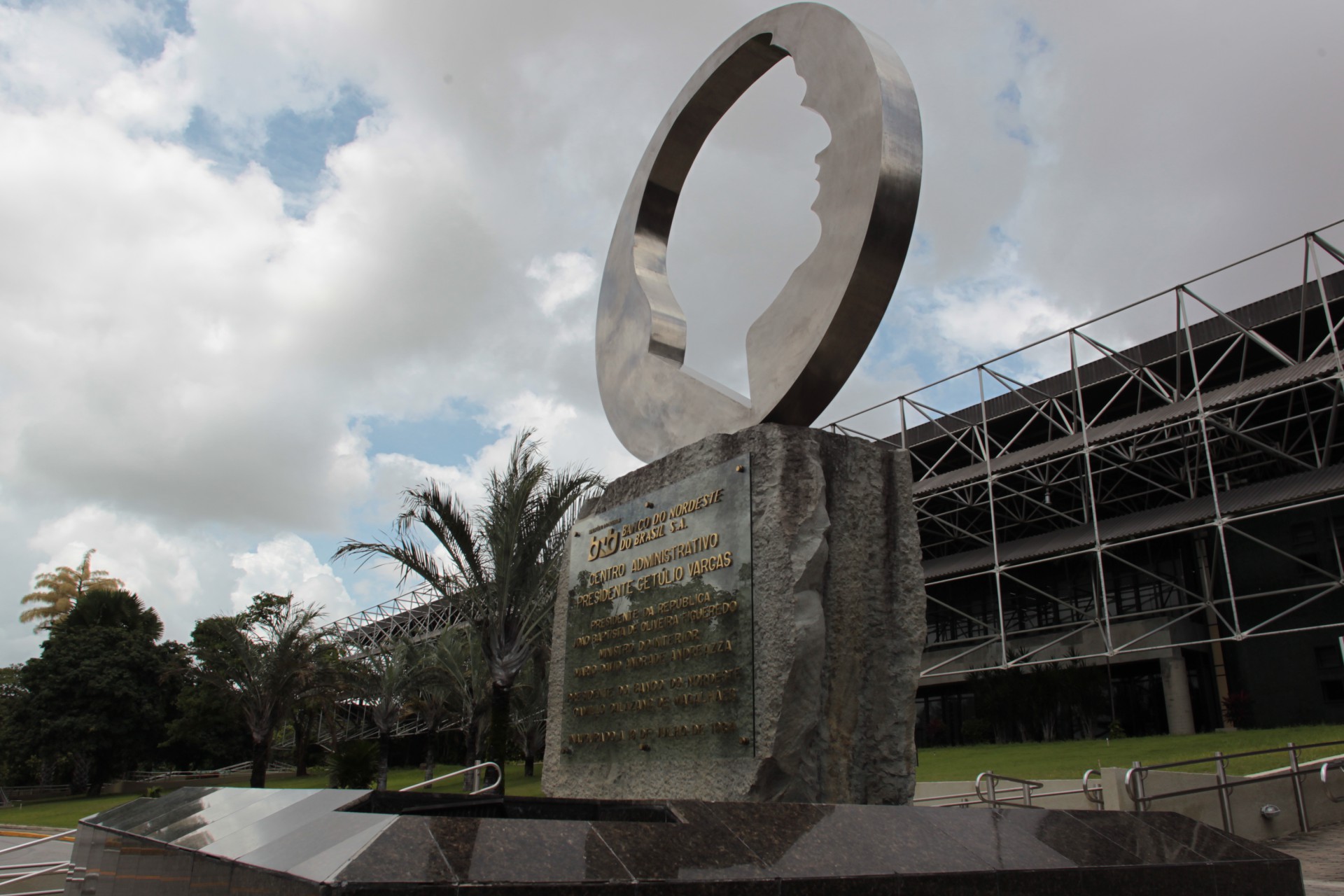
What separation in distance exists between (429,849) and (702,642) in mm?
2399

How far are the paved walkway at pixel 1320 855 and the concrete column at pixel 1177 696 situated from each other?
13.5m

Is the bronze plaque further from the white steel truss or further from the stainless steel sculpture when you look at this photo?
the white steel truss

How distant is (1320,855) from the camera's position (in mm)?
7480

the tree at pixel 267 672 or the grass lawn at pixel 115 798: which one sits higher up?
the tree at pixel 267 672

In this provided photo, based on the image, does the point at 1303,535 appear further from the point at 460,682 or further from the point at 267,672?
the point at 267,672

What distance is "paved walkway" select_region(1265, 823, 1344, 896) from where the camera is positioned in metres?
5.84

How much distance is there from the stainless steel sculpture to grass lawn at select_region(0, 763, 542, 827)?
13.5 m

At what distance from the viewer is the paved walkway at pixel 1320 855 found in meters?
5.84

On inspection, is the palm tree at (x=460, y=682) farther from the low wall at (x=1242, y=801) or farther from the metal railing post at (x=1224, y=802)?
the metal railing post at (x=1224, y=802)

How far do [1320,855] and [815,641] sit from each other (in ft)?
19.3

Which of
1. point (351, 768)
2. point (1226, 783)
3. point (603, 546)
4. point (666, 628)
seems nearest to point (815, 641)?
point (666, 628)

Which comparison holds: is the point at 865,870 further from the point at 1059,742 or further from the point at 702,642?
the point at 1059,742

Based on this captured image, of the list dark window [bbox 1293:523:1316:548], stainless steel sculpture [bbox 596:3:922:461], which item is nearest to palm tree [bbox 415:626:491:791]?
stainless steel sculpture [bbox 596:3:922:461]

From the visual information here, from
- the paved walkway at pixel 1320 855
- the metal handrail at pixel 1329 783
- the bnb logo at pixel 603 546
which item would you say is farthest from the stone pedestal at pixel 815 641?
the metal handrail at pixel 1329 783
